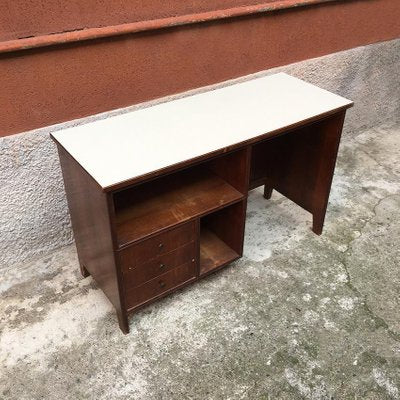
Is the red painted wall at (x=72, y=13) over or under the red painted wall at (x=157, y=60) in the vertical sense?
over

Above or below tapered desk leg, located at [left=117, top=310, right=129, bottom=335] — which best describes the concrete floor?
below

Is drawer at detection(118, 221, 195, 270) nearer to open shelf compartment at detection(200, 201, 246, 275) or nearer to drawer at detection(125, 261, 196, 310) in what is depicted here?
drawer at detection(125, 261, 196, 310)

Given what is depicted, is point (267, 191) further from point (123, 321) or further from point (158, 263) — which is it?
point (123, 321)

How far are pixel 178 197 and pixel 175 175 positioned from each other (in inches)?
8.1

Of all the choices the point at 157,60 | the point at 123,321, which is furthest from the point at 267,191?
the point at 123,321

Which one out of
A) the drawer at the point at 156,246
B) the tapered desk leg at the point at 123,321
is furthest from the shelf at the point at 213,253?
the tapered desk leg at the point at 123,321

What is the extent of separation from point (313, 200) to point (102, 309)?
1388 millimetres

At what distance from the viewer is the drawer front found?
186cm

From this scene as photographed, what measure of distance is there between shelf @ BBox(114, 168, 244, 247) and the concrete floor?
0.54 m

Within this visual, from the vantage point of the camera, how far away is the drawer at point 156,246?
179cm

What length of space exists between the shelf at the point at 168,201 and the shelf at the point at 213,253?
1.29 feet

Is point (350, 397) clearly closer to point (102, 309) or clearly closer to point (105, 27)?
point (102, 309)

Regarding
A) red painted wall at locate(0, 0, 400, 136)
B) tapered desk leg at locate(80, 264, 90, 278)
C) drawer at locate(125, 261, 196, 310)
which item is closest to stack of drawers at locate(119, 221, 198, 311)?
drawer at locate(125, 261, 196, 310)

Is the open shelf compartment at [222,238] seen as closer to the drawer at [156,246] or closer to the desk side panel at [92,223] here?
the drawer at [156,246]
